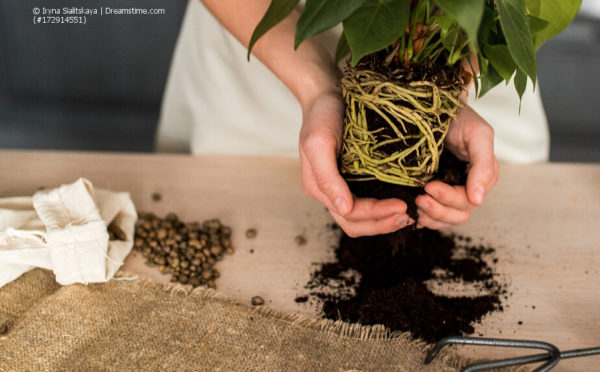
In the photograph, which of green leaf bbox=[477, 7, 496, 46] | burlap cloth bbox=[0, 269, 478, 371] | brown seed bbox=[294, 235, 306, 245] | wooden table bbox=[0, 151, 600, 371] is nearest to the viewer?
green leaf bbox=[477, 7, 496, 46]

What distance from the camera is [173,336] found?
2.24ft

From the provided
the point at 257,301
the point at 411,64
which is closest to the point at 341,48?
the point at 411,64

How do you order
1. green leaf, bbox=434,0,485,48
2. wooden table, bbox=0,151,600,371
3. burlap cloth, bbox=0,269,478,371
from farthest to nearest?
wooden table, bbox=0,151,600,371 < burlap cloth, bbox=0,269,478,371 < green leaf, bbox=434,0,485,48

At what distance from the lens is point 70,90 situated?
254 cm

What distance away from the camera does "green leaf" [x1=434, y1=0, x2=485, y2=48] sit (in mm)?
425

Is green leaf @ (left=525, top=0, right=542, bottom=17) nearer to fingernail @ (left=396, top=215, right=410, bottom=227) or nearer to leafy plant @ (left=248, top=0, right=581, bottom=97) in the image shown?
leafy plant @ (left=248, top=0, right=581, bottom=97)

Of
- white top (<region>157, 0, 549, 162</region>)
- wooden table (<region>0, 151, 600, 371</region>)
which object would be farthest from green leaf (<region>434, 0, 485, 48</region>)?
white top (<region>157, 0, 549, 162</region>)

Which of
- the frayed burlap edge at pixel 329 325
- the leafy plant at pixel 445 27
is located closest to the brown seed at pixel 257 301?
the frayed burlap edge at pixel 329 325

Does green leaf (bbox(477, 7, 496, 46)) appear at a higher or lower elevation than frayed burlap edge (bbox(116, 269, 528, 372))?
higher

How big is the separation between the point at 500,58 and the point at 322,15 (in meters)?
0.20

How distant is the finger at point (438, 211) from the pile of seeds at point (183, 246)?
31 centimetres

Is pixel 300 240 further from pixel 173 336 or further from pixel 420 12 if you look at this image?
pixel 420 12

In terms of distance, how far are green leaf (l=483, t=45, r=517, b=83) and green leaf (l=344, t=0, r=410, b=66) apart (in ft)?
0.38

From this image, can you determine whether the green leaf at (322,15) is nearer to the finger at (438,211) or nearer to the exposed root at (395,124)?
the exposed root at (395,124)
